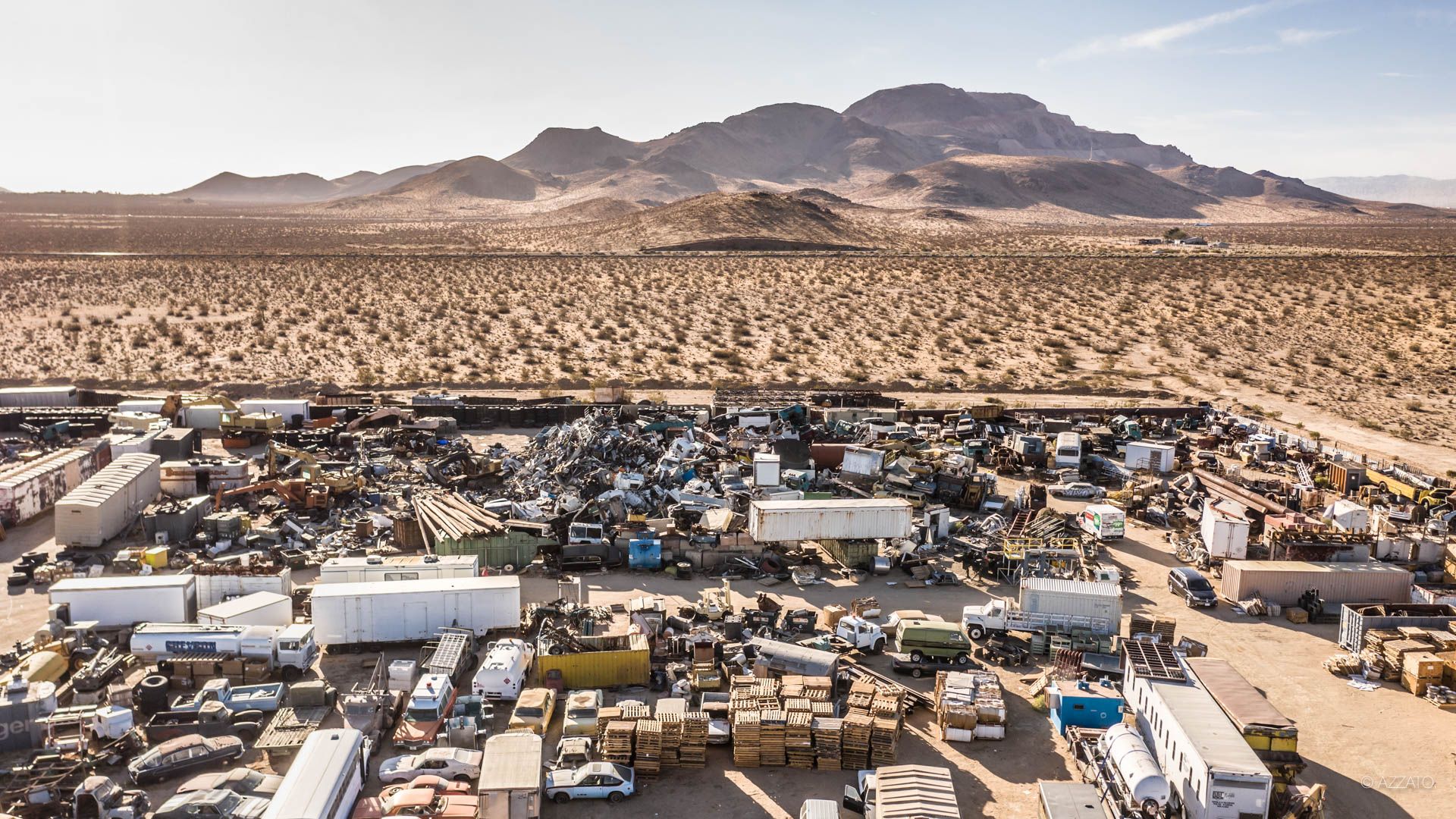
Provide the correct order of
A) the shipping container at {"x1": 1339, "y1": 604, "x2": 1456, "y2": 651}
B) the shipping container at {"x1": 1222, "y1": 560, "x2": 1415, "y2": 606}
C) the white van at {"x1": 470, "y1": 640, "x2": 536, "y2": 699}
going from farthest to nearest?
the shipping container at {"x1": 1222, "y1": 560, "x2": 1415, "y2": 606}
the shipping container at {"x1": 1339, "y1": 604, "x2": 1456, "y2": 651}
the white van at {"x1": 470, "y1": 640, "x2": 536, "y2": 699}

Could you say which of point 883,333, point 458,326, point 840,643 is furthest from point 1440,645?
point 458,326

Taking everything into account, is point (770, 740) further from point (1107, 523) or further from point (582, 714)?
point (1107, 523)

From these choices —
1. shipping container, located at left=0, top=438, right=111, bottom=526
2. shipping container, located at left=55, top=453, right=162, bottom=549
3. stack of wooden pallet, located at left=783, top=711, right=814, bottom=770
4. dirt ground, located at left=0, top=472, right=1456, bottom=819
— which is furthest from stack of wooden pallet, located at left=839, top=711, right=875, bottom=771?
shipping container, located at left=0, top=438, right=111, bottom=526

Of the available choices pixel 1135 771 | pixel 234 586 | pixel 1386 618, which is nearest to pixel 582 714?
pixel 1135 771

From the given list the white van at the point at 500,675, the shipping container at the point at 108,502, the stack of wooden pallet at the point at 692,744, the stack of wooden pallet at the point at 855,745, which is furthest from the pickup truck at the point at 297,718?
the shipping container at the point at 108,502

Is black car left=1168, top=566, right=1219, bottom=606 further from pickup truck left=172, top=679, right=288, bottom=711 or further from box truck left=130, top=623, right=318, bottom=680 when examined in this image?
pickup truck left=172, top=679, right=288, bottom=711

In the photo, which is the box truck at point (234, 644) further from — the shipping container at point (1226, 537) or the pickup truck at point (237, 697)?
the shipping container at point (1226, 537)
